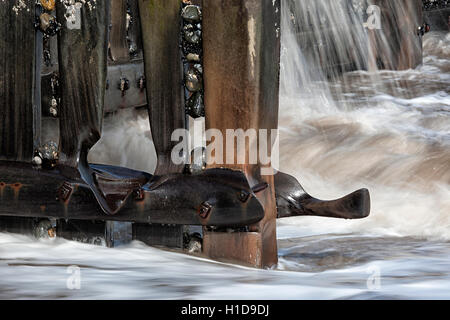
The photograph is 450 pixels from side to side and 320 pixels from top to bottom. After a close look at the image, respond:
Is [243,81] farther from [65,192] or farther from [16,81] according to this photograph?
[16,81]

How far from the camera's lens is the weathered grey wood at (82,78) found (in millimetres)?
2525

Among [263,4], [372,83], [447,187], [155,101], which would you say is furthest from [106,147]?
[372,83]

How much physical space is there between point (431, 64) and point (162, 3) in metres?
6.46

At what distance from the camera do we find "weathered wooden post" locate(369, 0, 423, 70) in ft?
25.1

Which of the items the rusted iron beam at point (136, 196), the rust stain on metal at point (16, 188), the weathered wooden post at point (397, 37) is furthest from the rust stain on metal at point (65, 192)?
the weathered wooden post at point (397, 37)

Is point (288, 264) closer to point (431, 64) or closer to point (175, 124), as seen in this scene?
point (175, 124)

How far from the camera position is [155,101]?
2.54 meters

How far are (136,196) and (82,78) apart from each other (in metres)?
0.45

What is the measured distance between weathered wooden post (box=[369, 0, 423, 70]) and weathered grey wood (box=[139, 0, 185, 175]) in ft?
18.3

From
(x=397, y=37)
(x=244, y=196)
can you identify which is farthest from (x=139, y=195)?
(x=397, y=37)

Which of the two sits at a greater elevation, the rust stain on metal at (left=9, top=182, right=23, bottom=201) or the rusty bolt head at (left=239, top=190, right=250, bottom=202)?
the rust stain on metal at (left=9, top=182, right=23, bottom=201)

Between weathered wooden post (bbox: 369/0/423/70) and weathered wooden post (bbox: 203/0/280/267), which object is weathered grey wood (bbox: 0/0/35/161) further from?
weathered wooden post (bbox: 369/0/423/70)

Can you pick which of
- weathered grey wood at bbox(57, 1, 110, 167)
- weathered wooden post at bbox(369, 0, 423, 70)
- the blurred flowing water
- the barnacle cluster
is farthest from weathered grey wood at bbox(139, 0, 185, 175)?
weathered wooden post at bbox(369, 0, 423, 70)

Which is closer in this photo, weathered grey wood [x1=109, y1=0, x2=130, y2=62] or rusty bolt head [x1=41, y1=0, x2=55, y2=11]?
rusty bolt head [x1=41, y1=0, x2=55, y2=11]
